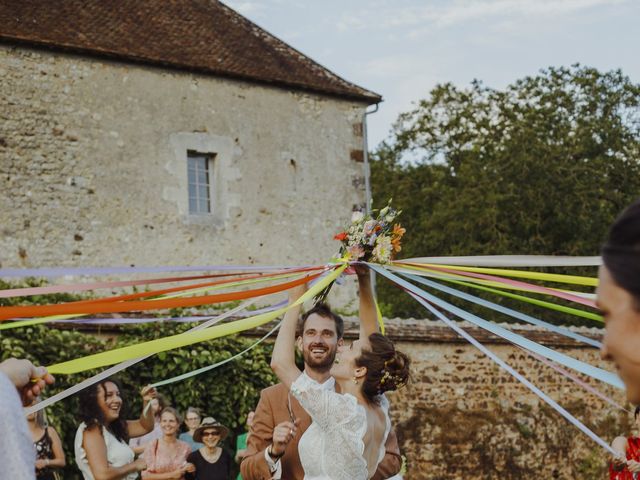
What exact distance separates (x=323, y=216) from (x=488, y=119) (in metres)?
13.9

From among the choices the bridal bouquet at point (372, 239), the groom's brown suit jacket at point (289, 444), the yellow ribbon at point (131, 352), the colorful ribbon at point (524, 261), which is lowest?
the groom's brown suit jacket at point (289, 444)

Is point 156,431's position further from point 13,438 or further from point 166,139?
point 166,139

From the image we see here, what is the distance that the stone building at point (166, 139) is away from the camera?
15.7 metres

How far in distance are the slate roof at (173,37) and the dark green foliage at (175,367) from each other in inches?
268

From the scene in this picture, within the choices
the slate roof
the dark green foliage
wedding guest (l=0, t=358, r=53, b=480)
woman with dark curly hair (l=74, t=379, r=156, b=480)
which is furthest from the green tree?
wedding guest (l=0, t=358, r=53, b=480)

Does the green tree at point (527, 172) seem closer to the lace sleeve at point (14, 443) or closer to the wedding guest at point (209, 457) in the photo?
the wedding guest at point (209, 457)

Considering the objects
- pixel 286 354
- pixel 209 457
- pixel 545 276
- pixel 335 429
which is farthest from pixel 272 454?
pixel 209 457

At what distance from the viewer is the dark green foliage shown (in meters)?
10.1

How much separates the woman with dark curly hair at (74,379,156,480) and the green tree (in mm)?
22395

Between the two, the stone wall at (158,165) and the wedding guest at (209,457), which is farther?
the stone wall at (158,165)

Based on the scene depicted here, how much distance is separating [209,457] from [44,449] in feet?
4.83

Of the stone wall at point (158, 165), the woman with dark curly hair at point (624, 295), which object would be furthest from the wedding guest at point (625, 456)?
the stone wall at point (158, 165)

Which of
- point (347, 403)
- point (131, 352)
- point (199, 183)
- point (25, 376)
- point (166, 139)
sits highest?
point (166, 139)

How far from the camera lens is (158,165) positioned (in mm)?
16891
